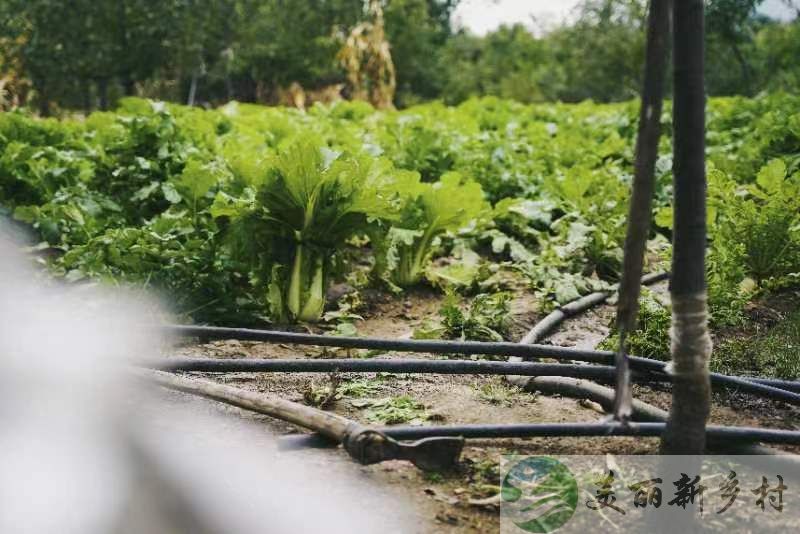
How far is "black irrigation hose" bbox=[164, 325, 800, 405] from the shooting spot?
8.90ft

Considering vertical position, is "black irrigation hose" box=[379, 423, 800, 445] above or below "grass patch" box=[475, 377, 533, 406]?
above

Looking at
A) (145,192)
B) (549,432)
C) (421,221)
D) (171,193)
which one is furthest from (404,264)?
(549,432)

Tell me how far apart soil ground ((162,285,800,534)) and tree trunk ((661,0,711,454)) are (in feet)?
1.56

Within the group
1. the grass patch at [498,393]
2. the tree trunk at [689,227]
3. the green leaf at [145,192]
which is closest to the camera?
the tree trunk at [689,227]

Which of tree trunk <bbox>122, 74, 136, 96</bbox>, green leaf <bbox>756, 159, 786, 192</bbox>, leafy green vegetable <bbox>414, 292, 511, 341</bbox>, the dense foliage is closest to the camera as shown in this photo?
leafy green vegetable <bbox>414, 292, 511, 341</bbox>

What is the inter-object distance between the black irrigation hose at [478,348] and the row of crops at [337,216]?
1.68ft

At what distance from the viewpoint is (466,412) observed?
2773 mm

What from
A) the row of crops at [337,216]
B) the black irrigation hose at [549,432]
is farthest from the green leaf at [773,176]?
the black irrigation hose at [549,432]

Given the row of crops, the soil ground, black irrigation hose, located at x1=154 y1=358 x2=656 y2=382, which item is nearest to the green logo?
the soil ground

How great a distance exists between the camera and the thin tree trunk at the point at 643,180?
1908mm

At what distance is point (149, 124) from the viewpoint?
17.6 ft

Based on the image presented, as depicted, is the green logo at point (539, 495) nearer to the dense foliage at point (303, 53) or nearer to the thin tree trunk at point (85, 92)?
the dense foliage at point (303, 53)

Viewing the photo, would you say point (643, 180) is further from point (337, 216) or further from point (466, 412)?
point (337, 216)

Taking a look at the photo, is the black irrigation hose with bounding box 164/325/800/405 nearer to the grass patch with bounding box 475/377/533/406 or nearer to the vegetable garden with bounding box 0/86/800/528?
the vegetable garden with bounding box 0/86/800/528
